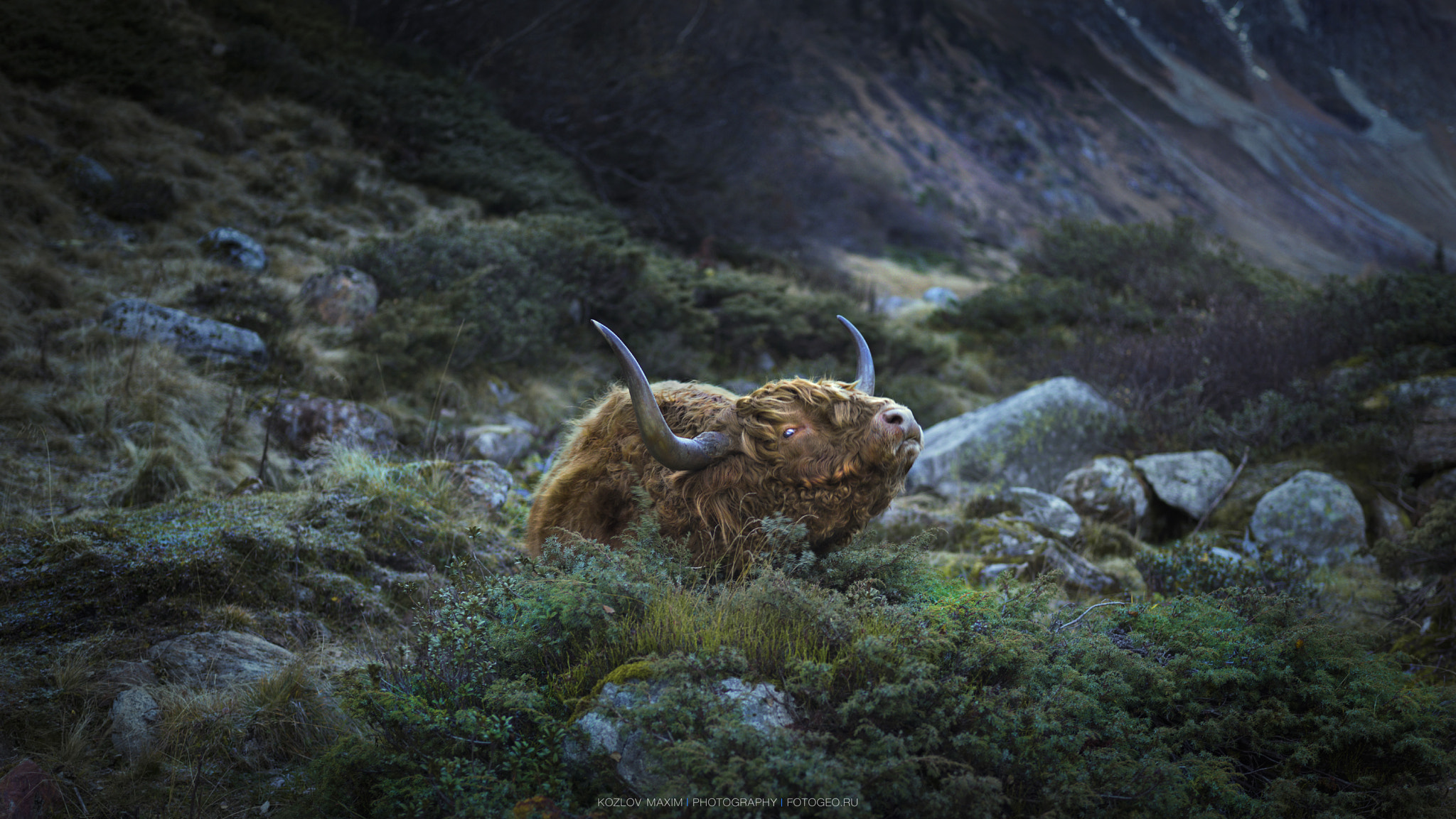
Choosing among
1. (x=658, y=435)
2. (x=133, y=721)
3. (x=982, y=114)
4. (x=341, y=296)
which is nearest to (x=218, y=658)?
(x=133, y=721)

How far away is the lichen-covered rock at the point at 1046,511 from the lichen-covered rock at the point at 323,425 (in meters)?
5.35

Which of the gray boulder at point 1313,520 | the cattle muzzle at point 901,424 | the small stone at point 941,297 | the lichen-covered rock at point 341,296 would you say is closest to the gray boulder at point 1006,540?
the gray boulder at point 1313,520

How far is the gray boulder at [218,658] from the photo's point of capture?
3.31m

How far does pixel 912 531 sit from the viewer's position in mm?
6211

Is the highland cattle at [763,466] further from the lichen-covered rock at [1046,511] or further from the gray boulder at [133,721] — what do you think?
the lichen-covered rock at [1046,511]

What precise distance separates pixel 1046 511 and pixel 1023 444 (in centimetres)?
165

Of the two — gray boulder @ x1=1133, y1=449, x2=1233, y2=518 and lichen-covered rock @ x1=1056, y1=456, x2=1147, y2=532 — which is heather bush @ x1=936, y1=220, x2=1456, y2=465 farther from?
lichen-covered rock @ x1=1056, y1=456, x2=1147, y2=532

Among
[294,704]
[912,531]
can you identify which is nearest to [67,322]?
[294,704]

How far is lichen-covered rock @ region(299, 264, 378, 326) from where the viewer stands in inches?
328

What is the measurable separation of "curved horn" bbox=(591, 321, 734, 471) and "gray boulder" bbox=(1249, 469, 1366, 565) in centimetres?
564

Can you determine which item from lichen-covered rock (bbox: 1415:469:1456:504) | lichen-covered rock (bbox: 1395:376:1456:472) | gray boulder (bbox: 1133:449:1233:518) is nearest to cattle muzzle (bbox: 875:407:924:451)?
gray boulder (bbox: 1133:449:1233:518)

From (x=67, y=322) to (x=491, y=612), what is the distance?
6.57m

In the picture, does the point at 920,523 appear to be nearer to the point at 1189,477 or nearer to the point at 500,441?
the point at 1189,477

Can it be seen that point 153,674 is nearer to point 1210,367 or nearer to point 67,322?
point 67,322
